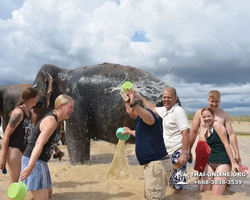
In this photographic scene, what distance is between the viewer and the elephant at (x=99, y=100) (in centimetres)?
595

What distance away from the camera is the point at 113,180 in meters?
4.97

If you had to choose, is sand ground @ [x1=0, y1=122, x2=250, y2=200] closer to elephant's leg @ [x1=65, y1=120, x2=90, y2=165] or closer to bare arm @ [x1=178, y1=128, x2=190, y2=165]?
elephant's leg @ [x1=65, y1=120, x2=90, y2=165]

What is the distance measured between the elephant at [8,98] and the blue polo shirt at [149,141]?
712cm

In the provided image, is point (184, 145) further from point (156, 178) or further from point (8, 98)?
point (8, 98)

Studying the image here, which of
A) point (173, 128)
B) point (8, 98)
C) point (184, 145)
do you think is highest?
point (8, 98)

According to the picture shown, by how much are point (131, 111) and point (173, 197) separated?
1644 millimetres

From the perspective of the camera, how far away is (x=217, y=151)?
443 centimetres

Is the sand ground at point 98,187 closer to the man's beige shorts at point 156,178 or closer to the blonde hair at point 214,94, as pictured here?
the man's beige shorts at point 156,178

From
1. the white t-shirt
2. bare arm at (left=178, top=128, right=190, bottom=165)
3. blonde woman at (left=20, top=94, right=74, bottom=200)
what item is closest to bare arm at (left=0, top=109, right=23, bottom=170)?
blonde woman at (left=20, top=94, right=74, bottom=200)

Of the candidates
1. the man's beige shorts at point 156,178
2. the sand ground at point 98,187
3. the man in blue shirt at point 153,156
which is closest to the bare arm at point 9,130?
the sand ground at point 98,187

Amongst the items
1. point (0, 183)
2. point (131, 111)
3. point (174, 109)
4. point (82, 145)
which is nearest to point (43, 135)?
point (131, 111)

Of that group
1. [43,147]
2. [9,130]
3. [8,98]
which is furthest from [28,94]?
[8,98]

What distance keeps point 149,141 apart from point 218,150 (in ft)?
4.62

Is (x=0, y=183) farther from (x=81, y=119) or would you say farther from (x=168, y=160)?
(x=168, y=160)
